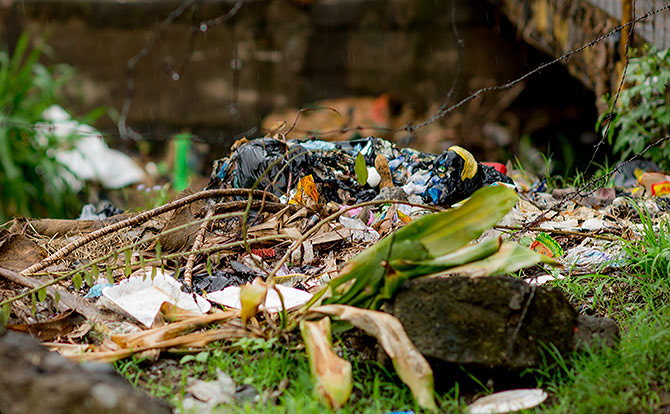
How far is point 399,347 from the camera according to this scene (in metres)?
1.93

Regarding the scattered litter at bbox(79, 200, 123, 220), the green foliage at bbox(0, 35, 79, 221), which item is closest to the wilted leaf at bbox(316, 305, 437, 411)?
the scattered litter at bbox(79, 200, 123, 220)

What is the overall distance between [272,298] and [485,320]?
903 mm

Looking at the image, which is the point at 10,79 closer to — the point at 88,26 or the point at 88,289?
the point at 88,26

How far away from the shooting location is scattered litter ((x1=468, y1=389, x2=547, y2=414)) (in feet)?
6.20

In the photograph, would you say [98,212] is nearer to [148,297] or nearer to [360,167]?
[148,297]

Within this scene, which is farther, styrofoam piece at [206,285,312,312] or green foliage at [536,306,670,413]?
styrofoam piece at [206,285,312,312]

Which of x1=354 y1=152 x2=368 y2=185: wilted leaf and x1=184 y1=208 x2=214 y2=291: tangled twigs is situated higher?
x1=354 y1=152 x2=368 y2=185: wilted leaf

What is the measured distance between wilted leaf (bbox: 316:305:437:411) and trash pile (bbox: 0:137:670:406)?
2 centimetres

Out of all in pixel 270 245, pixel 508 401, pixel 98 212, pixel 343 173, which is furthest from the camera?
pixel 98 212

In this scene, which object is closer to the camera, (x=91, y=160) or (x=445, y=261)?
(x=445, y=261)

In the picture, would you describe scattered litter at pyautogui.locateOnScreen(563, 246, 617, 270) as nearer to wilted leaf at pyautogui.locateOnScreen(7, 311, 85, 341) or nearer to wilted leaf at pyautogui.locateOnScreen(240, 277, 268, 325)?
wilted leaf at pyautogui.locateOnScreen(240, 277, 268, 325)

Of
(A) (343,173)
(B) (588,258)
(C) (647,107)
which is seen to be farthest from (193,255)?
(C) (647,107)

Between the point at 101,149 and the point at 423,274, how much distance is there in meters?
5.30

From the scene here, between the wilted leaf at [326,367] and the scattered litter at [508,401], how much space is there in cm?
35
